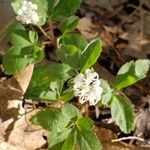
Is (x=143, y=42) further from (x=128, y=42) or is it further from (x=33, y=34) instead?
(x=33, y=34)

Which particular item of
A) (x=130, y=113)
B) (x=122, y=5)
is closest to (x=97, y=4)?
(x=122, y=5)

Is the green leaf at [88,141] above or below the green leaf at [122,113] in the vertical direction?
below

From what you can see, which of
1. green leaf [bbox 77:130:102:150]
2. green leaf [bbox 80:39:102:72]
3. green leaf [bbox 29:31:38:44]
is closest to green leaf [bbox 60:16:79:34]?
green leaf [bbox 29:31:38:44]

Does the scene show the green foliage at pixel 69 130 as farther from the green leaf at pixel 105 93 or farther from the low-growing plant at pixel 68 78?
the green leaf at pixel 105 93

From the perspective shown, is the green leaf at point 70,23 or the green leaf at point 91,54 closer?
the green leaf at point 91,54

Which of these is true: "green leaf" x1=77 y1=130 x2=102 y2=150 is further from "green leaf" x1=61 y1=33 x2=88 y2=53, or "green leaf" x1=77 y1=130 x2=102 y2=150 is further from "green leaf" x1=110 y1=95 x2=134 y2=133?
"green leaf" x1=61 y1=33 x2=88 y2=53

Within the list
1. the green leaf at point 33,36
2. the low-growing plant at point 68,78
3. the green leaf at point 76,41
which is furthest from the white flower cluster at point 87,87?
the green leaf at point 33,36

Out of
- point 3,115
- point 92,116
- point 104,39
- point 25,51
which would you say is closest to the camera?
point 25,51

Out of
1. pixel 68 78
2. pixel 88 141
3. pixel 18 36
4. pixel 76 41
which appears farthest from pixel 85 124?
pixel 18 36
